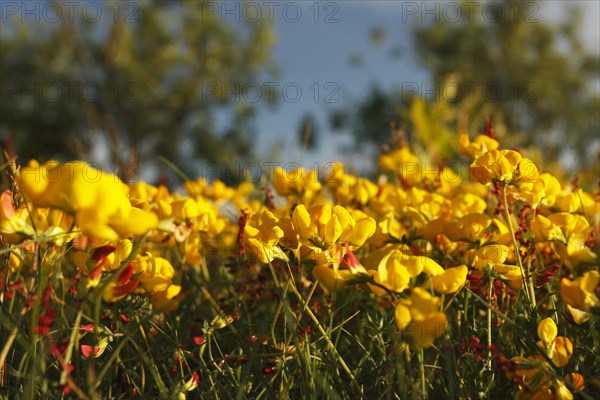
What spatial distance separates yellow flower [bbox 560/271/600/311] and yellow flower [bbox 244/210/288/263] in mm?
458

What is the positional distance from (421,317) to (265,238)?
0.35m

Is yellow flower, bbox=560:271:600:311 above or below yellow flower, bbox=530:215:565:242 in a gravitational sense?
above

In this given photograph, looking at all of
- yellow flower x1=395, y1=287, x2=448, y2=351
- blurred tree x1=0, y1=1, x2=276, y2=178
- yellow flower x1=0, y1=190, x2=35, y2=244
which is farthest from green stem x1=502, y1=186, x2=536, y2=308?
blurred tree x1=0, y1=1, x2=276, y2=178

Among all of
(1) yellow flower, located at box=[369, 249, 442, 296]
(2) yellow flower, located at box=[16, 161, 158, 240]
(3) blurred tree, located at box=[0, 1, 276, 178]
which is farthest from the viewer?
(3) blurred tree, located at box=[0, 1, 276, 178]

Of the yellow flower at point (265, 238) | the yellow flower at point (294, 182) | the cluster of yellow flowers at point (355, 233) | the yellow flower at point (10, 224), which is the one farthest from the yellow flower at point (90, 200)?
the yellow flower at point (294, 182)

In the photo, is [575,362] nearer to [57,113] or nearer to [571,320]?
[571,320]

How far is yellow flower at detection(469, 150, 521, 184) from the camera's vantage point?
1.15 m

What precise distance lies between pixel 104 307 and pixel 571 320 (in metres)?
0.87

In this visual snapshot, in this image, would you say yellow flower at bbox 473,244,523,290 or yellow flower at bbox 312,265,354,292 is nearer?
yellow flower at bbox 312,265,354,292

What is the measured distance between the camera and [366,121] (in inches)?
1045

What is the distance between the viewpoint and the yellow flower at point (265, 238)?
1.03 m

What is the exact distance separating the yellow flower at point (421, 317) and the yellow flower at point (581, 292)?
0.60 ft

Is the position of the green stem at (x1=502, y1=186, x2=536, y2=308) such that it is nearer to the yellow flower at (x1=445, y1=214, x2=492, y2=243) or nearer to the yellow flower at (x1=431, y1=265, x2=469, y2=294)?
the yellow flower at (x1=445, y1=214, x2=492, y2=243)

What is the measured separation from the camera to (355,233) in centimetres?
109
